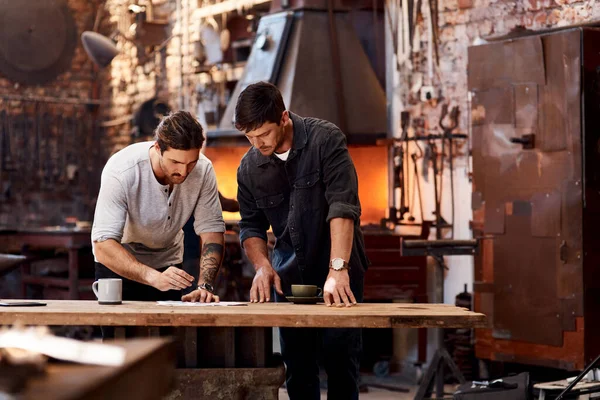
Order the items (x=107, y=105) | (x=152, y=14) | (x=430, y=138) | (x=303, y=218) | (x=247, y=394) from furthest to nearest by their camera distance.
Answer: (x=107, y=105), (x=152, y=14), (x=430, y=138), (x=303, y=218), (x=247, y=394)

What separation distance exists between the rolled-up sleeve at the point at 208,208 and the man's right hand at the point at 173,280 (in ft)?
1.55

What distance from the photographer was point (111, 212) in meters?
4.17

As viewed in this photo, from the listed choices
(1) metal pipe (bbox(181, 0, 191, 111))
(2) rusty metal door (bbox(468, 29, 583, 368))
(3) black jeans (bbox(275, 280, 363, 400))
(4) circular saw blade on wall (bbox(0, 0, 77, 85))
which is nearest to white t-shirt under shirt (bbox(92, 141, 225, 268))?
(3) black jeans (bbox(275, 280, 363, 400))

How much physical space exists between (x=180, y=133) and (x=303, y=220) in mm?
609

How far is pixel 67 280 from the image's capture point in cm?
846

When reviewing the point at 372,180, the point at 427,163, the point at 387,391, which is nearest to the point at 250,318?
the point at 387,391

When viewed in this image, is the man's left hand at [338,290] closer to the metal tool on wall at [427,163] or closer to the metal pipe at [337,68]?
the metal tool on wall at [427,163]

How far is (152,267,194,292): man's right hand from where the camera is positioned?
3.95 m

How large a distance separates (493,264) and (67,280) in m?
3.81

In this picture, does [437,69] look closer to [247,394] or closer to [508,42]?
[508,42]

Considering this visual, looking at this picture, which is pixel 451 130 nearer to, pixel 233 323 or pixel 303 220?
pixel 303 220

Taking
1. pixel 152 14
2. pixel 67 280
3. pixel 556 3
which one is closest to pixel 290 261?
pixel 556 3

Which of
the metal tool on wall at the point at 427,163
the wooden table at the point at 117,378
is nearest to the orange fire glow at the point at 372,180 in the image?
the metal tool on wall at the point at 427,163

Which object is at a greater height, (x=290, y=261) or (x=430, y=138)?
(x=430, y=138)
